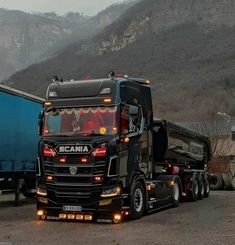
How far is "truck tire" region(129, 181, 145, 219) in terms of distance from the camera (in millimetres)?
12820

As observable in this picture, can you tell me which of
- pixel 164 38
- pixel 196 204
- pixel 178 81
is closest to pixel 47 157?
pixel 196 204

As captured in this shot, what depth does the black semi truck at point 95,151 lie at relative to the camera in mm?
12227

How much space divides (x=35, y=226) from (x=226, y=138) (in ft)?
169

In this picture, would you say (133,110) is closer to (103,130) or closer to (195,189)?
(103,130)

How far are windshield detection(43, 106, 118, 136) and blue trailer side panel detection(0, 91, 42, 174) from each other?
11.1 feet

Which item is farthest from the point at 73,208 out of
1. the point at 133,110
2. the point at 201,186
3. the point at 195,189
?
the point at 201,186

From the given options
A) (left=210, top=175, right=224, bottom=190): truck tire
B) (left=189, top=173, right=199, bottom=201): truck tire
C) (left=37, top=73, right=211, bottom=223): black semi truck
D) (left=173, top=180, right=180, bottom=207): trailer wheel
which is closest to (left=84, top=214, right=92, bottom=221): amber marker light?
(left=37, top=73, right=211, bottom=223): black semi truck

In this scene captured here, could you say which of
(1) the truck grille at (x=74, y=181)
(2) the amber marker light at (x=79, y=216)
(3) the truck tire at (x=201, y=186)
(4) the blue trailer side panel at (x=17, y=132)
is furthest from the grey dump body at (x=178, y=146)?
(4) the blue trailer side panel at (x=17, y=132)

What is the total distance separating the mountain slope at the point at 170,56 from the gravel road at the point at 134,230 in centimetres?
6924

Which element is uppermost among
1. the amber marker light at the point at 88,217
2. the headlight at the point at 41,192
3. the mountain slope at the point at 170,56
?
the mountain slope at the point at 170,56

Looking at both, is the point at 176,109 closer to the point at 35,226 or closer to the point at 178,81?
the point at 178,81

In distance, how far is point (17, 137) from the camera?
16.8 meters

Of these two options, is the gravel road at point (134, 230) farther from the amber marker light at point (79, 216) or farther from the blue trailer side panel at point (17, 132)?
the blue trailer side panel at point (17, 132)

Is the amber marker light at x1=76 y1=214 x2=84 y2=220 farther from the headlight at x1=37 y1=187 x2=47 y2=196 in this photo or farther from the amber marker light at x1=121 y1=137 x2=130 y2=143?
the amber marker light at x1=121 y1=137 x2=130 y2=143
